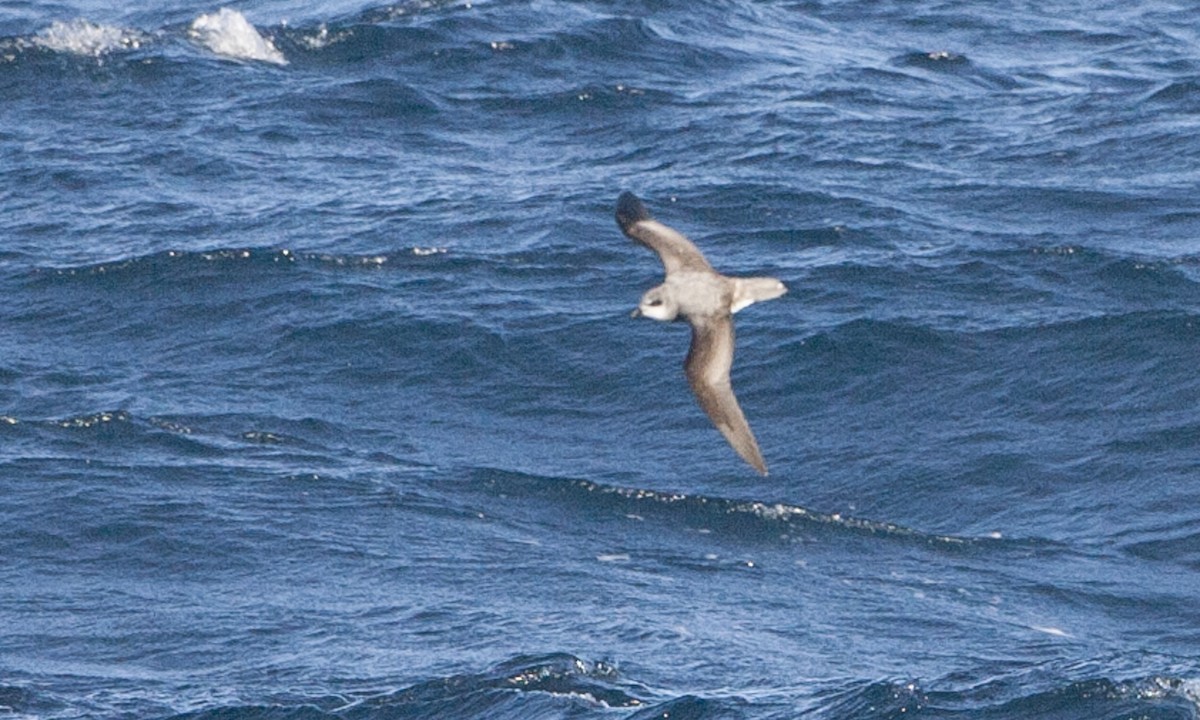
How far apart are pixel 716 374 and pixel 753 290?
605mm

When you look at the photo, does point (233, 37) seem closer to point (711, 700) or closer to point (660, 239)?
point (711, 700)

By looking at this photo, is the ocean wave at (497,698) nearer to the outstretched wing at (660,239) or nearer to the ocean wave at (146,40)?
the outstretched wing at (660,239)

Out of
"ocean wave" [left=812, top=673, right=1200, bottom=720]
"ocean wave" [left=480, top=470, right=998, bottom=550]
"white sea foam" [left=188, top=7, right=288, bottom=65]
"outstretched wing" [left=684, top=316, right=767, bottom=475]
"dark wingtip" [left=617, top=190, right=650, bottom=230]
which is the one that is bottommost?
"ocean wave" [left=812, top=673, right=1200, bottom=720]

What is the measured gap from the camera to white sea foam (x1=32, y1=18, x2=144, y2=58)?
115 feet

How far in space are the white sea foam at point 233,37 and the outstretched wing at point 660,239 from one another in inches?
707

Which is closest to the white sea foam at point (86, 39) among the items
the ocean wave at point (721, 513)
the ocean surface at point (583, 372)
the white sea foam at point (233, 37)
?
the ocean surface at point (583, 372)

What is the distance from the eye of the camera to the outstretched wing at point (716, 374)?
49.8 ft

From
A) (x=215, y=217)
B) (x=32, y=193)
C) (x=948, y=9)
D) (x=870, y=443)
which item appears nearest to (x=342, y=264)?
(x=215, y=217)

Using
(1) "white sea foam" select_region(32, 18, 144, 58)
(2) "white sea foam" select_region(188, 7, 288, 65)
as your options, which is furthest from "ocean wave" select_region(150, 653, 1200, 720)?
(1) "white sea foam" select_region(32, 18, 144, 58)

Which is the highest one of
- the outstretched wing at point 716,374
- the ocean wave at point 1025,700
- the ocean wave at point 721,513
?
the outstretched wing at point 716,374

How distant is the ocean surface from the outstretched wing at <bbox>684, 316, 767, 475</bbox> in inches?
214

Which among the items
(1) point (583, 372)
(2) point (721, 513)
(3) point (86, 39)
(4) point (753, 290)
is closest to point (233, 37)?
(3) point (86, 39)

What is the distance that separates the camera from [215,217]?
98.5ft

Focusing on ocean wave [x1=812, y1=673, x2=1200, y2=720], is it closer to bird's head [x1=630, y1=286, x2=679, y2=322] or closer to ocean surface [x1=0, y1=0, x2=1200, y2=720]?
ocean surface [x1=0, y1=0, x2=1200, y2=720]
